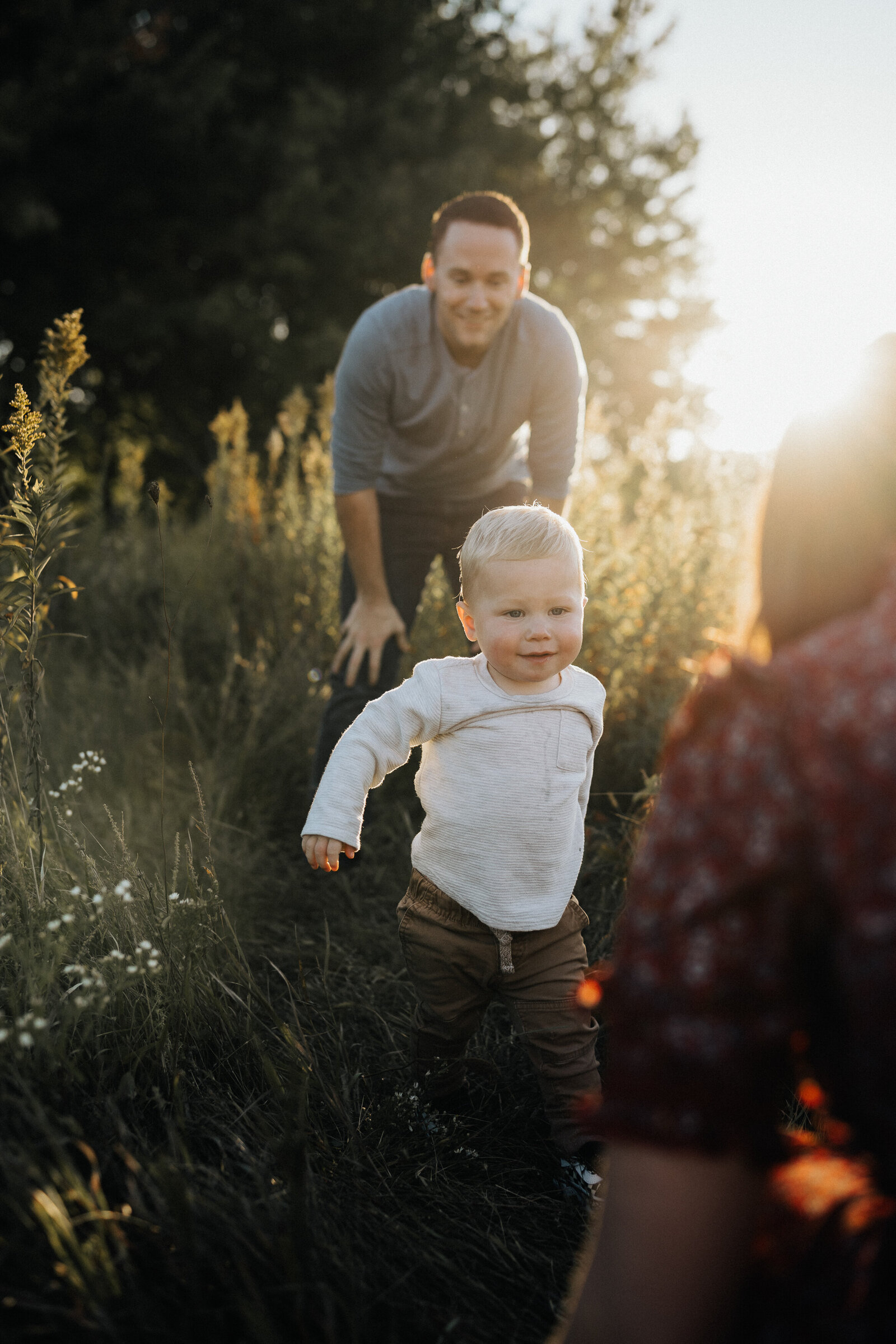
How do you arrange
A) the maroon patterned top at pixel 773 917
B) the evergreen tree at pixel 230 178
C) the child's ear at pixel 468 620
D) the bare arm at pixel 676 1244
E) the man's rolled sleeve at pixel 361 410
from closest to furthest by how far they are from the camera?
1. the maroon patterned top at pixel 773 917
2. the bare arm at pixel 676 1244
3. the child's ear at pixel 468 620
4. the man's rolled sleeve at pixel 361 410
5. the evergreen tree at pixel 230 178

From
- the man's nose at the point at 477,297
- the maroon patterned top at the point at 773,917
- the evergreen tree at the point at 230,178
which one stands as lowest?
the maroon patterned top at the point at 773,917

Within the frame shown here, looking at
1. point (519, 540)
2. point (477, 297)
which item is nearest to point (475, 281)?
point (477, 297)

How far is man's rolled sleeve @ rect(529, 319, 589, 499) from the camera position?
317cm

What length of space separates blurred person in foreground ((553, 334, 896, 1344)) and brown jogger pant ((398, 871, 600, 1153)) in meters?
1.11

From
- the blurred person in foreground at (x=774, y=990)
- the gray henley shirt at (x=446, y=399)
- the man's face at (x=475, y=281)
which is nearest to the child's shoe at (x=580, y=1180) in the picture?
the blurred person in foreground at (x=774, y=990)

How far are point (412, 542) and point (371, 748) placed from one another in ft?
5.45

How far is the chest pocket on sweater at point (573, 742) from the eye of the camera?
200 cm

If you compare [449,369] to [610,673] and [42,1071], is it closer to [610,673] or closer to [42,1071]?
[610,673]

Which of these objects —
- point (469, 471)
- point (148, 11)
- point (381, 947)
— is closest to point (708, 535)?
point (469, 471)

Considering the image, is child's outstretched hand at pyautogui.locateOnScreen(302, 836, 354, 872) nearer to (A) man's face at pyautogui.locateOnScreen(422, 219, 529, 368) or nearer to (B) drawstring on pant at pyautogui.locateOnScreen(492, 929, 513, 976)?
(B) drawstring on pant at pyautogui.locateOnScreen(492, 929, 513, 976)

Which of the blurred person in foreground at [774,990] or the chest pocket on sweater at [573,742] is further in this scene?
the chest pocket on sweater at [573,742]

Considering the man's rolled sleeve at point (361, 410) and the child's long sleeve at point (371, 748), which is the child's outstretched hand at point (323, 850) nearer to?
the child's long sleeve at point (371, 748)

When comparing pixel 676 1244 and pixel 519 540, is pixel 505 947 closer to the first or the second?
pixel 519 540

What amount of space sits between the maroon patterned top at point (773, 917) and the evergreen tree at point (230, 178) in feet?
43.9
